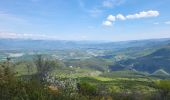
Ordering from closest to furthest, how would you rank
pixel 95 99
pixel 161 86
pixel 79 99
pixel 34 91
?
pixel 34 91 → pixel 79 99 → pixel 95 99 → pixel 161 86

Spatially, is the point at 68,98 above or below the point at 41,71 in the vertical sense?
above

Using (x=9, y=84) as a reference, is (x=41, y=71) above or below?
below

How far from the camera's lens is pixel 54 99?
14.7 m

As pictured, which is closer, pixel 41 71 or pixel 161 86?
pixel 161 86

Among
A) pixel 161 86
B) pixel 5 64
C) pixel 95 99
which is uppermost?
pixel 5 64

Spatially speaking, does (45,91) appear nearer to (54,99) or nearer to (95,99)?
(54,99)

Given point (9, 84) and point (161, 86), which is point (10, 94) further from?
point (161, 86)

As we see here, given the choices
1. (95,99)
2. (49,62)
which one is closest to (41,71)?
(49,62)

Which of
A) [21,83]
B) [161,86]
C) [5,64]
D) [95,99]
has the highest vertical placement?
[5,64]

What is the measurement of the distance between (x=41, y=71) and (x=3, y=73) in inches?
2241

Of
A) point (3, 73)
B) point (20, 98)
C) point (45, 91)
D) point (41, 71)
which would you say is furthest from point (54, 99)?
point (41, 71)

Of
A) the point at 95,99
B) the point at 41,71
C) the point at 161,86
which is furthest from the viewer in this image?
the point at 41,71

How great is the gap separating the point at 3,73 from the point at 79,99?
4.21 m

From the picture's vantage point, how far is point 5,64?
52.7ft
